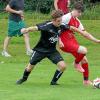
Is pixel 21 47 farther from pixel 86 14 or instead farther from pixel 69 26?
pixel 86 14

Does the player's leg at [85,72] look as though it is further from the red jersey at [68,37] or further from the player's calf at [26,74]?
the player's calf at [26,74]

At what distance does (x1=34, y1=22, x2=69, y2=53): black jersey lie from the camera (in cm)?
1134

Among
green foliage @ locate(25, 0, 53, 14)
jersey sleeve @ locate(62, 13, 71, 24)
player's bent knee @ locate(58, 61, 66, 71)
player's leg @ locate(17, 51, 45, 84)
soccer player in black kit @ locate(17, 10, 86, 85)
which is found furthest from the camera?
green foliage @ locate(25, 0, 53, 14)

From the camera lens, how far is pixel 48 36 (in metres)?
11.4

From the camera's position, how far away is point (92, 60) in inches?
635

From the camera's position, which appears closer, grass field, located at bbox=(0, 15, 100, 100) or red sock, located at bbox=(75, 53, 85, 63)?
grass field, located at bbox=(0, 15, 100, 100)

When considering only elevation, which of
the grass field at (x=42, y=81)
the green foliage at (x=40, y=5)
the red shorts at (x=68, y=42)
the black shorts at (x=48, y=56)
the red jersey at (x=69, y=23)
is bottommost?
the green foliage at (x=40, y=5)

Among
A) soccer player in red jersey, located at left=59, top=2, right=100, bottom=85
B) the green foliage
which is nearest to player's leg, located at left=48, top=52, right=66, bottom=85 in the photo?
soccer player in red jersey, located at left=59, top=2, right=100, bottom=85

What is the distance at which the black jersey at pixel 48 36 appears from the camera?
1134 cm

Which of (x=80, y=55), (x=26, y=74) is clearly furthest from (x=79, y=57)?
(x=26, y=74)

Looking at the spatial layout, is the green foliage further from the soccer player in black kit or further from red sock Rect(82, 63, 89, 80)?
the soccer player in black kit

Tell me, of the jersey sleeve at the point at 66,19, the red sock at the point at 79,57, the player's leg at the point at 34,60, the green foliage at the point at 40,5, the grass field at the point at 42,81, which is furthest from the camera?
the green foliage at the point at 40,5

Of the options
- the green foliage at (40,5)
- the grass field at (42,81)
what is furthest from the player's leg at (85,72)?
the green foliage at (40,5)

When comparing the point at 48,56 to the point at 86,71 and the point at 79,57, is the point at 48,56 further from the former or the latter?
A: the point at 86,71
